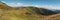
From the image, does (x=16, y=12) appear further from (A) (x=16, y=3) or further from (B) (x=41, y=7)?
(B) (x=41, y=7)

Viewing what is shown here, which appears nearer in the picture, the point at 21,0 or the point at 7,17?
the point at 7,17

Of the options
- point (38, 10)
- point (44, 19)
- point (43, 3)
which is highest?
point (43, 3)

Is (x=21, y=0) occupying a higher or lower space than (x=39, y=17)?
higher

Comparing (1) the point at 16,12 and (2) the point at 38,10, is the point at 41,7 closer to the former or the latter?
(2) the point at 38,10

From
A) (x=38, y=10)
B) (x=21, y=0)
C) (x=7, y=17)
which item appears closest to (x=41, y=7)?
(x=38, y=10)

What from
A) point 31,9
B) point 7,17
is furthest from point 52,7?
point 7,17

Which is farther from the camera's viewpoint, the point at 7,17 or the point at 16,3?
the point at 16,3

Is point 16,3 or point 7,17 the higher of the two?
point 16,3

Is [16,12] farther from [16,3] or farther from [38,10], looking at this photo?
[38,10]
